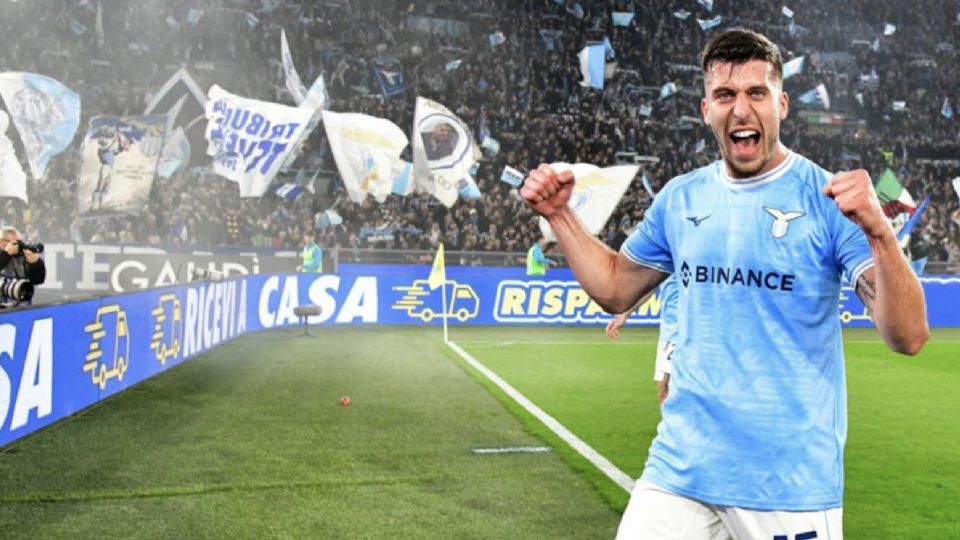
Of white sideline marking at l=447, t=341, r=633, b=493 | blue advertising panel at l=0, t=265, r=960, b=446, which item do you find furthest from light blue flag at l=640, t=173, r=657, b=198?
white sideline marking at l=447, t=341, r=633, b=493

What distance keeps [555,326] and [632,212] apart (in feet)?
24.0

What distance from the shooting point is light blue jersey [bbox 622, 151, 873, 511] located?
2.72 m

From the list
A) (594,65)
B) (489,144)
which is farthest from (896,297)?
(594,65)

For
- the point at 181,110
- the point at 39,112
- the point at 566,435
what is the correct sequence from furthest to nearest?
the point at 181,110
the point at 39,112
the point at 566,435

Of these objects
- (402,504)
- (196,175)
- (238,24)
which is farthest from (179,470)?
(238,24)

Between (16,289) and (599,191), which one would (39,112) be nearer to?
(599,191)

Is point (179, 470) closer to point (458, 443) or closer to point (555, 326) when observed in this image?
point (458, 443)

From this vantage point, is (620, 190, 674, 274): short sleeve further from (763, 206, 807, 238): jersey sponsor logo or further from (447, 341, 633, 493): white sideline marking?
(447, 341, 633, 493): white sideline marking

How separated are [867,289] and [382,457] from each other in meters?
5.91

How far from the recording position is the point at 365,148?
22.5m

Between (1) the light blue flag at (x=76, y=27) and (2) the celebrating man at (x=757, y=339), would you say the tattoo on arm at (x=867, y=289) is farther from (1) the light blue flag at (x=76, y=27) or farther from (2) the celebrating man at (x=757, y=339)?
(1) the light blue flag at (x=76, y=27)

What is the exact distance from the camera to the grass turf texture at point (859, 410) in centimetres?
663

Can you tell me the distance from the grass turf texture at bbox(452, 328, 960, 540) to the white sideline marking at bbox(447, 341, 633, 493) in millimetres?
85

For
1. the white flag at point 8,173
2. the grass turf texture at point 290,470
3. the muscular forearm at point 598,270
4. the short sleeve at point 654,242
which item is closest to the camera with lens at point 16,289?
the grass turf texture at point 290,470
